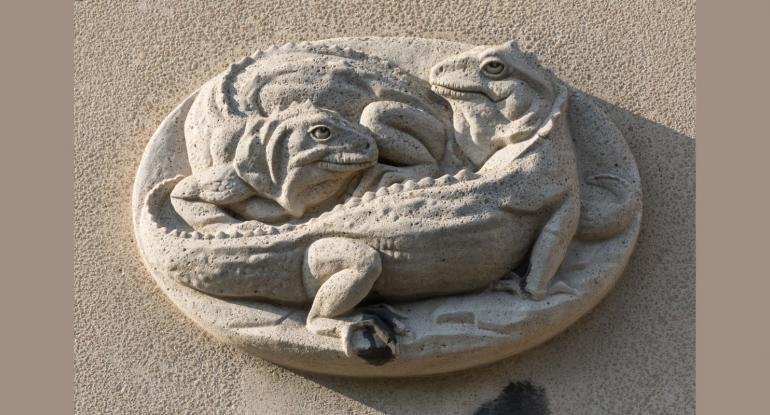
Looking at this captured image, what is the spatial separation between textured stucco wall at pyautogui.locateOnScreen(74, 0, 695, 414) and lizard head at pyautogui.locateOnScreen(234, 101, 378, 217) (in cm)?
48

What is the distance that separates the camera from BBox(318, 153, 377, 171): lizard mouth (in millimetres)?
3600

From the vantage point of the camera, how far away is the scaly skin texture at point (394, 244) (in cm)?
343

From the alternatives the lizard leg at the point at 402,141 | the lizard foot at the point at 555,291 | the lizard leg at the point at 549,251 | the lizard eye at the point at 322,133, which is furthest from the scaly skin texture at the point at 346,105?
the lizard foot at the point at 555,291

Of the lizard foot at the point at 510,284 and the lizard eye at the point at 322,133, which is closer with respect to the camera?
the lizard foot at the point at 510,284

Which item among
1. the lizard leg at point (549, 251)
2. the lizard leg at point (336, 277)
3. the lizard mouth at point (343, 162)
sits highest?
the lizard mouth at point (343, 162)

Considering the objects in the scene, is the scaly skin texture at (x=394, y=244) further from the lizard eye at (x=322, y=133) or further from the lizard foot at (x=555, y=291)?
the lizard eye at (x=322, y=133)

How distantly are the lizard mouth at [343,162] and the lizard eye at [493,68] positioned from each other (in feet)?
1.52

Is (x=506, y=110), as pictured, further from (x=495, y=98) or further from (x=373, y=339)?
(x=373, y=339)

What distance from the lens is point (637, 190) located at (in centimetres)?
366

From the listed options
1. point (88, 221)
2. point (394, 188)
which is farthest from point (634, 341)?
point (88, 221)

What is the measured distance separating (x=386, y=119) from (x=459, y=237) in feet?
1.62

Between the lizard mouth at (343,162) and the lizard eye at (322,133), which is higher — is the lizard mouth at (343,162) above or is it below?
below

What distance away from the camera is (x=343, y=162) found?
3.60 meters

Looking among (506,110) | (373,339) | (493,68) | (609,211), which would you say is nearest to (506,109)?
(506,110)
